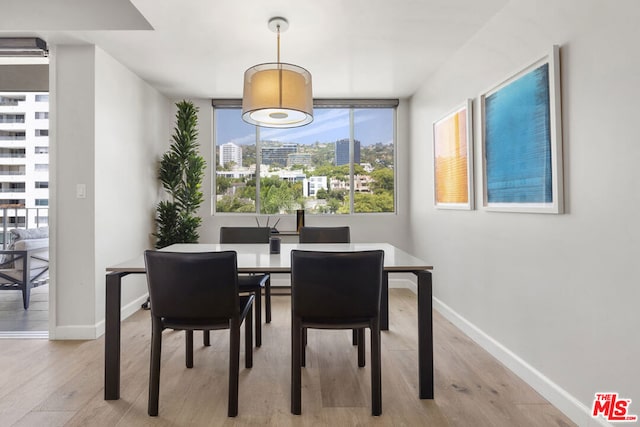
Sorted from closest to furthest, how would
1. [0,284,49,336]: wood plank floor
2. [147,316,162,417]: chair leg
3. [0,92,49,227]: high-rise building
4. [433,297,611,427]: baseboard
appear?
1. [433,297,611,427]: baseboard
2. [147,316,162,417]: chair leg
3. [0,284,49,336]: wood plank floor
4. [0,92,49,227]: high-rise building

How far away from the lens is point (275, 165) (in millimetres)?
4867

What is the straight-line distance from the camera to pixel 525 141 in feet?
7.29

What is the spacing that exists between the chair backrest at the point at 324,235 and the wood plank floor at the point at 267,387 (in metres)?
0.84

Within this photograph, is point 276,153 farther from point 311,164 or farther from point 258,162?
point 311,164

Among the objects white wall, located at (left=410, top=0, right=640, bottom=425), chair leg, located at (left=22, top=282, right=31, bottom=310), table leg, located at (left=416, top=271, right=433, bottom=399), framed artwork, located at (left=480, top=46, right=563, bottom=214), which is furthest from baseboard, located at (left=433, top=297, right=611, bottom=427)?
chair leg, located at (left=22, top=282, right=31, bottom=310)

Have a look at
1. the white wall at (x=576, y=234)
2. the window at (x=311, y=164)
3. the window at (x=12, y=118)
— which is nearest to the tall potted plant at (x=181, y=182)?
the window at (x=311, y=164)

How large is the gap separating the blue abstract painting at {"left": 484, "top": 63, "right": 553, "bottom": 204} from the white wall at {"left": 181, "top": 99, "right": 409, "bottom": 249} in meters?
2.08

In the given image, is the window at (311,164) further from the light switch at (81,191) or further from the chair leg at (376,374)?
the chair leg at (376,374)

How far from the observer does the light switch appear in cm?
302

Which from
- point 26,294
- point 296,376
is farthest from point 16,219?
point 296,376

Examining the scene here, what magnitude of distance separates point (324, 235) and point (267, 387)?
1465 mm

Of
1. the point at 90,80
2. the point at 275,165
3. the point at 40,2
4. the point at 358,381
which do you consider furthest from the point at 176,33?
the point at 358,381

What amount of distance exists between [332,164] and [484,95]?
2.43 metres

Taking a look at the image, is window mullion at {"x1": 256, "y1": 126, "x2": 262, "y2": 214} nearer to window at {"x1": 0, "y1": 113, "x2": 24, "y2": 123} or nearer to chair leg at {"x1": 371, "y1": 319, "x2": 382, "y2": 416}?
window at {"x1": 0, "y1": 113, "x2": 24, "y2": 123}
